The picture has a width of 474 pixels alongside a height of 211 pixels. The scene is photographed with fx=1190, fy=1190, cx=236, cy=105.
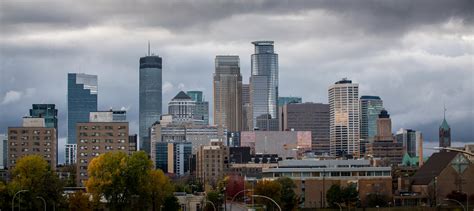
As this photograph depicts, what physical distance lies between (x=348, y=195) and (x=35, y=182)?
57.6 m

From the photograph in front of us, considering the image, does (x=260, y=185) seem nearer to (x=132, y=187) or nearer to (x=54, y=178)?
(x=132, y=187)

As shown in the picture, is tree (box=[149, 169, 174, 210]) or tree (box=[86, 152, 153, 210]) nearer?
tree (box=[86, 152, 153, 210])

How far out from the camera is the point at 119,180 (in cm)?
17325

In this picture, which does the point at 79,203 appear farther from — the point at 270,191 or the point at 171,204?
the point at 270,191

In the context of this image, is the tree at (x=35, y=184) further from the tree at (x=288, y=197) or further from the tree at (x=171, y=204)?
the tree at (x=288, y=197)

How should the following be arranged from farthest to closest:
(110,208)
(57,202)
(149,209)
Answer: (149,209)
(110,208)
(57,202)

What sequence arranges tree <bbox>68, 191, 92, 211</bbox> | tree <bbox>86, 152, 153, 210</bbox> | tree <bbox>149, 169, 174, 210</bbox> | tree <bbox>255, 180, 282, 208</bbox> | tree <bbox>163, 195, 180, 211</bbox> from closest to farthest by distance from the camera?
tree <bbox>68, 191, 92, 211</bbox> → tree <bbox>86, 152, 153, 210</bbox> → tree <bbox>163, 195, 180, 211</bbox> → tree <bbox>149, 169, 174, 210</bbox> → tree <bbox>255, 180, 282, 208</bbox>

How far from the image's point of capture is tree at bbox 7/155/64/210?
150 meters

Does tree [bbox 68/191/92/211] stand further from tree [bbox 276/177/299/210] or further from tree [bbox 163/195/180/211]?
tree [bbox 276/177/299/210]

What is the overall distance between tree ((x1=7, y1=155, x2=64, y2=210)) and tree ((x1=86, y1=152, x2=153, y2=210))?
12760mm

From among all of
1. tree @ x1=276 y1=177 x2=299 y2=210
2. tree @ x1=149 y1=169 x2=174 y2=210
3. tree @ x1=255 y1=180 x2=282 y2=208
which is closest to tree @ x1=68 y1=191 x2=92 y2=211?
tree @ x1=149 y1=169 x2=174 y2=210

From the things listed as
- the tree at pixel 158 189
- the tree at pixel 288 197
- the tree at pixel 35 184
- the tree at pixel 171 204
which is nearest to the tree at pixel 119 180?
the tree at pixel 171 204

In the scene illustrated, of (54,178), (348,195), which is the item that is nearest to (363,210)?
(348,195)

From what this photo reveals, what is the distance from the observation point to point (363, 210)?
183m
